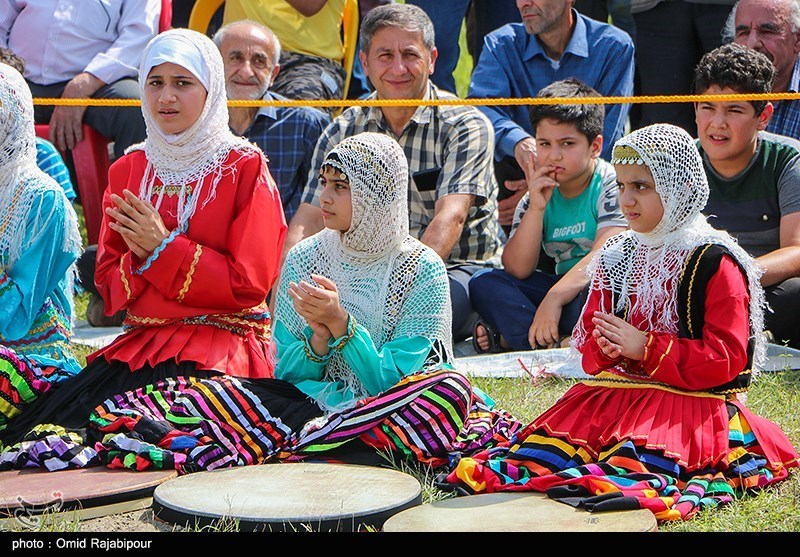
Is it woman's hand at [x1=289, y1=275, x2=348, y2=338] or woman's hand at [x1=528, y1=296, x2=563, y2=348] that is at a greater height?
woman's hand at [x1=289, y1=275, x2=348, y2=338]

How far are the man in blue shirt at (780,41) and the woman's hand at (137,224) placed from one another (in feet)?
10.8

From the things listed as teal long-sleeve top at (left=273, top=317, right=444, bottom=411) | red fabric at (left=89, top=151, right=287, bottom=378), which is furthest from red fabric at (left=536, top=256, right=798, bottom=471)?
red fabric at (left=89, top=151, right=287, bottom=378)

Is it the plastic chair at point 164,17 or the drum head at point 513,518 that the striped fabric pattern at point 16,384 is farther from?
the plastic chair at point 164,17

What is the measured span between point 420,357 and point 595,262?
658mm

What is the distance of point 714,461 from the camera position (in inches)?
144

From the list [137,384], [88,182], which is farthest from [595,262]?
[88,182]

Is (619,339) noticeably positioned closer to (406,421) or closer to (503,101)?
(406,421)

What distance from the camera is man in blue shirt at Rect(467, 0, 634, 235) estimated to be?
6438 millimetres

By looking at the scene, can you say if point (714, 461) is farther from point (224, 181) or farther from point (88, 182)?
point (88, 182)

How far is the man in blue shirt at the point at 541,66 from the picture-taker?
644 centimetres

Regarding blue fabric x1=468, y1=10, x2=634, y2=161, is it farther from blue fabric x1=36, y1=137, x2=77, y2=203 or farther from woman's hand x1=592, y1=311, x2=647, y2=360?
woman's hand x1=592, y1=311, x2=647, y2=360

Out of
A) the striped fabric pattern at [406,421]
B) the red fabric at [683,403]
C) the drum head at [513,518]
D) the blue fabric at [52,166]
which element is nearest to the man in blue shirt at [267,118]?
the blue fabric at [52,166]

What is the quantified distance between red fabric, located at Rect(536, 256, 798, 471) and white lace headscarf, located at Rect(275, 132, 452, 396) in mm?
606

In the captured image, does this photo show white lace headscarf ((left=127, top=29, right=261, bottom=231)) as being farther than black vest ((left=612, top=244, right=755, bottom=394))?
Yes
